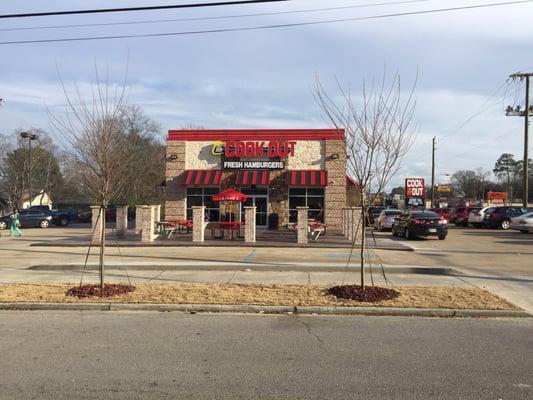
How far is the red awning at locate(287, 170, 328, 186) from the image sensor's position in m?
27.9

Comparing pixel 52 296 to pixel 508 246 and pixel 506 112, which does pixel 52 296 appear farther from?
pixel 506 112

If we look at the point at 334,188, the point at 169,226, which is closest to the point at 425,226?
the point at 334,188

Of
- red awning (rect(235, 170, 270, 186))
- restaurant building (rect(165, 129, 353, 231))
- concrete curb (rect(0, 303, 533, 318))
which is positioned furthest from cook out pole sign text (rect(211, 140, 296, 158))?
concrete curb (rect(0, 303, 533, 318))

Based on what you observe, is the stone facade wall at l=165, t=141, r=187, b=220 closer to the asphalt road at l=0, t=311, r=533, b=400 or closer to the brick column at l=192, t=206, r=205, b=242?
the brick column at l=192, t=206, r=205, b=242

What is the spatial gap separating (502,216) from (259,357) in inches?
1310

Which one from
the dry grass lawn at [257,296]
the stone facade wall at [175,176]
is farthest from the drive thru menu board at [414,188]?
the dry grass lawn at [257,296]

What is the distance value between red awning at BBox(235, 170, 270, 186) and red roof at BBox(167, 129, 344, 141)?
2014 millimetres

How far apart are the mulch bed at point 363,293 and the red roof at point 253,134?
19719mm

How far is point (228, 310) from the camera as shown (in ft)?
27.9

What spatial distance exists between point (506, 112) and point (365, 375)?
1637 inches

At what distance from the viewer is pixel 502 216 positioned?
3475 cm

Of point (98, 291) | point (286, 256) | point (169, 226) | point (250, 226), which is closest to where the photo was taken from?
point (98, 291)

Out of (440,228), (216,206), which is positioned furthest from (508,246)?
(216,206)

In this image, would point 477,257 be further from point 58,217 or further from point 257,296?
point 58,217
